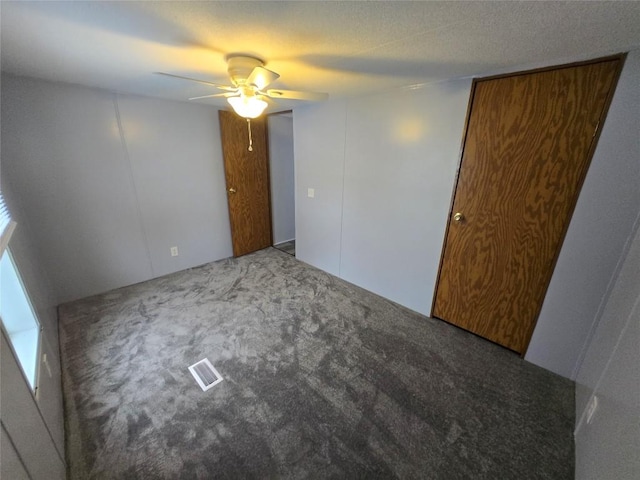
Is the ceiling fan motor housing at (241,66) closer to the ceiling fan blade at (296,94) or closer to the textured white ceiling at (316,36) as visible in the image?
the textured white ceiling at (316,36)

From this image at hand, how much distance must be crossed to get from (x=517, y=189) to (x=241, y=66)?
2.00 metres

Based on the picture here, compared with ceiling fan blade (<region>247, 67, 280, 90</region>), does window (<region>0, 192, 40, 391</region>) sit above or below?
below

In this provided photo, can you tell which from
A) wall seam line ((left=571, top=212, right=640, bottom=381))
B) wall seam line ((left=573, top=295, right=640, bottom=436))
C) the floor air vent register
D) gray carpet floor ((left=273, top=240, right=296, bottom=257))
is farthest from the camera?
gray carpet floor ((left=273, top=240, right=296, bottom=257))

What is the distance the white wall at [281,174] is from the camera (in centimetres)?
385

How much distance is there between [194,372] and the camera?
1807mm

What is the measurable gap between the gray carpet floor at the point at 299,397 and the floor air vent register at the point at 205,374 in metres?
0.04

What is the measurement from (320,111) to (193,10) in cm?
194

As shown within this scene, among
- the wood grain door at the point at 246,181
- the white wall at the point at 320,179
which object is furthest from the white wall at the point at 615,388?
the wood grain door at the point at 246,181

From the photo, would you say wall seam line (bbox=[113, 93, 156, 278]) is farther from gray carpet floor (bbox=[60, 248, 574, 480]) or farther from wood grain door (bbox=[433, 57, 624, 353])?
wood grain door (bbox=[433, 57, 624, 353])

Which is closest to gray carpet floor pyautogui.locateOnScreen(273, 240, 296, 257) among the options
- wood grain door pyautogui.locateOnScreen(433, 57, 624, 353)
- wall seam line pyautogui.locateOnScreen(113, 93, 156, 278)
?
wall seam line pyautogui.locateOnScreen(113, 93, 156, 278)

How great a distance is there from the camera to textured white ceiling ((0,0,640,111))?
3.37 feet

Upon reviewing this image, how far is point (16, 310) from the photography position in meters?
1.52

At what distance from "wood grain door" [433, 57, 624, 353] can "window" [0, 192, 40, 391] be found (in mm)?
2864

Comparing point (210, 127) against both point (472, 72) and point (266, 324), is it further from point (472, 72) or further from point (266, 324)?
point (472, 72)
